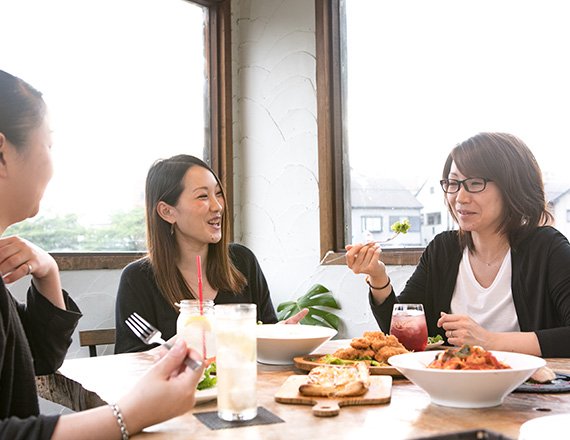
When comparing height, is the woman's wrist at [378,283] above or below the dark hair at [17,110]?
below

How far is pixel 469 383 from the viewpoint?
1.17m

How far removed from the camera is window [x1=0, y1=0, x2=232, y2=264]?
329cm

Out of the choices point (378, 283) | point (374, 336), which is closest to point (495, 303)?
point (378, 283)

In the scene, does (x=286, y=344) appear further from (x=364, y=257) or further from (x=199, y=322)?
(x=364, y=257)

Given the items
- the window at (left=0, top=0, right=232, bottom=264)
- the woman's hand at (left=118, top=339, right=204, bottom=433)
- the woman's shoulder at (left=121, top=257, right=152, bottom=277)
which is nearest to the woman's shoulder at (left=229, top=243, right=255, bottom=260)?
the woman's shoulder at (left=121, top=257, right=152, bottom=277)

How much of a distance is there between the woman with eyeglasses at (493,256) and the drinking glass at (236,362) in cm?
101

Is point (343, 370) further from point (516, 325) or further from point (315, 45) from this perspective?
point (315, 45)

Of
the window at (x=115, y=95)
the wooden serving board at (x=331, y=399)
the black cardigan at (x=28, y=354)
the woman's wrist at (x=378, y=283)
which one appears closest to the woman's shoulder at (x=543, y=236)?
the woman's wrist at (x=378, y=283)

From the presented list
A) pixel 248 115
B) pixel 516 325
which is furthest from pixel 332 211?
pixel 516 325

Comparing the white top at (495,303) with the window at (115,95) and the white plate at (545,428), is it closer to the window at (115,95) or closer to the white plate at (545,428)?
the white plate at (545,428)

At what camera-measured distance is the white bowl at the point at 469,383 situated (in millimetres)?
1155

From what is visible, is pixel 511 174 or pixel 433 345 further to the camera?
pixel 511 174

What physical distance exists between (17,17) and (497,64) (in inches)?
89.3

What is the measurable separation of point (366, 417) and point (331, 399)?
0.33ft
